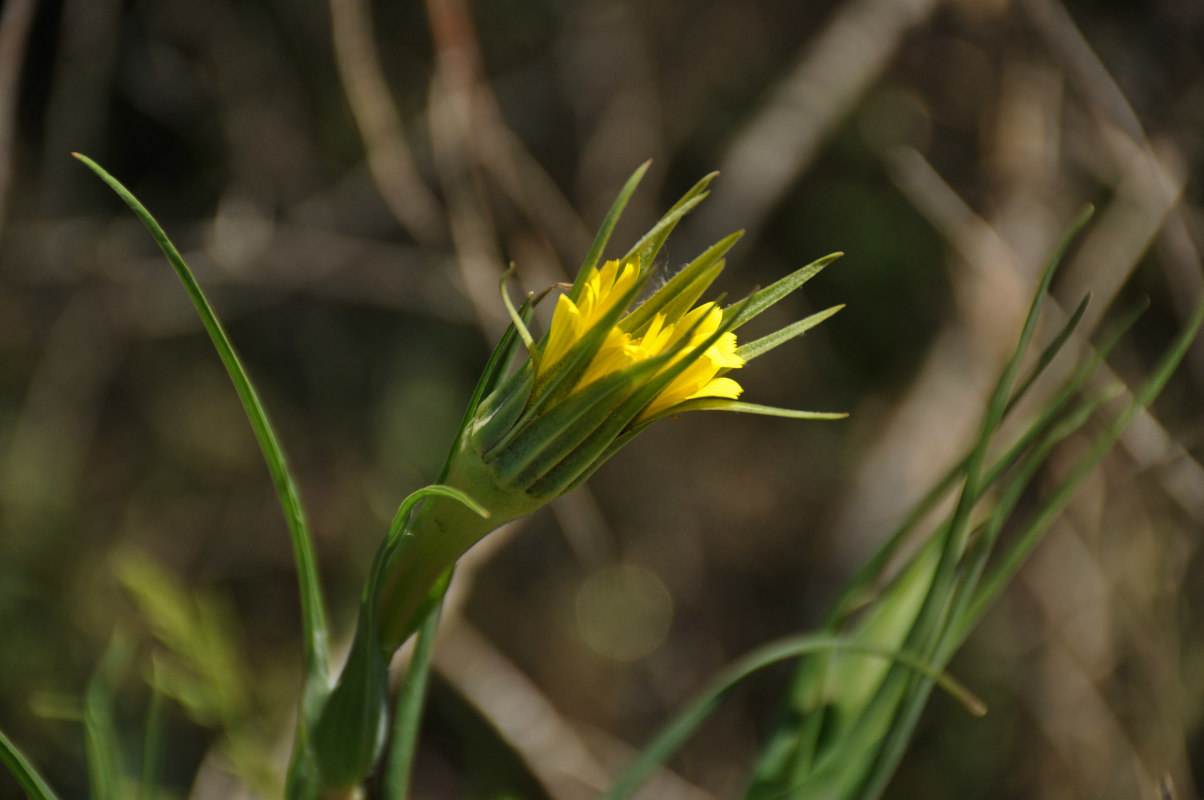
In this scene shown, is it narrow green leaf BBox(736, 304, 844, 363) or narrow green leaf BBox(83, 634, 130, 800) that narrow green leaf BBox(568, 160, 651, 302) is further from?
narrow green leaf BBox(83, 634, 130, 800)

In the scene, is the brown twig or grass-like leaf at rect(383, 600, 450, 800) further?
the brown twig

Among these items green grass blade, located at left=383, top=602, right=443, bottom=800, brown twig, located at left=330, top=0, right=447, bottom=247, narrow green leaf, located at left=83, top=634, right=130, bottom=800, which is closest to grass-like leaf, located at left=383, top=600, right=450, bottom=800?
green grass blade, located at left=383, top=602, right=443, bottom=800

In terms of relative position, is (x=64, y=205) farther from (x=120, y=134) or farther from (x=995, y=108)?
(x=995, y=108)

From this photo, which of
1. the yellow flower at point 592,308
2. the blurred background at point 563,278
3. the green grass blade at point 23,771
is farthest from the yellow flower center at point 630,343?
the blurred background at point 563,278

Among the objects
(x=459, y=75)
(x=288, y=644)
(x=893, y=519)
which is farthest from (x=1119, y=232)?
(x=288, y=644)

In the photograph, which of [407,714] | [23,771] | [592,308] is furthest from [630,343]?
[23,771]

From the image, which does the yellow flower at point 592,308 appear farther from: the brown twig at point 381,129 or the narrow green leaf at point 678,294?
the brown twig at point 381,129

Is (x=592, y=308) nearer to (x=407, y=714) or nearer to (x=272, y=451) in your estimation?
(x=272, y=451)
